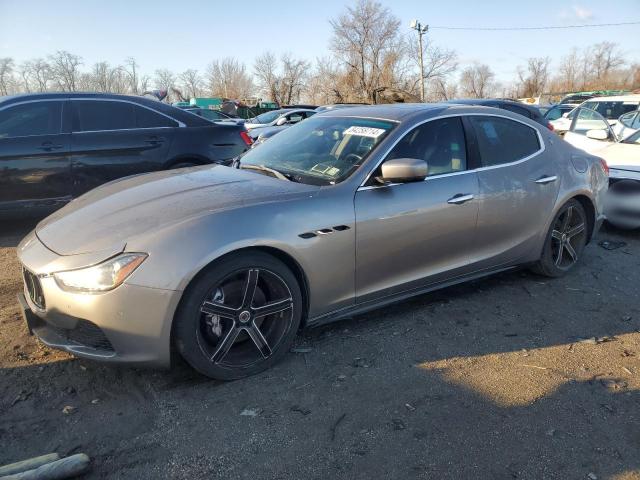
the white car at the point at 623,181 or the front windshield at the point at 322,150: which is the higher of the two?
the front windshield at the point at 322,150

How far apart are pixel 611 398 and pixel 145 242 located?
2.70 meters

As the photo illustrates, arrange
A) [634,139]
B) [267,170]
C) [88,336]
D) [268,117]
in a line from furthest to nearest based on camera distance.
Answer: [268,117] → [634,139] → [267,170] → [88,336]

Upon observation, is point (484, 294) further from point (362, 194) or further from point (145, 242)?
point (145, 242)

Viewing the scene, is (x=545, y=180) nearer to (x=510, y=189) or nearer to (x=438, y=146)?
(x=510, y=189)

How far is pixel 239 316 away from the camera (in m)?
2.83

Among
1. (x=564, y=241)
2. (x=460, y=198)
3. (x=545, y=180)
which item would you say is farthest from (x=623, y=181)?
(x=460, y=198)

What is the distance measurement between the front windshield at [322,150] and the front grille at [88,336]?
5.00ft

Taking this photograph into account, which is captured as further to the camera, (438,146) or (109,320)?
(438,146)

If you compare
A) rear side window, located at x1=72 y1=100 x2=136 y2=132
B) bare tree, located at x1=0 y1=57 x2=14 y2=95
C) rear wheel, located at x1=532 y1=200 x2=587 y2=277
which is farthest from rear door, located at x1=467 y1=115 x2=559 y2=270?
bare tree, located at x1=0 y1=57 x2=14 y2=95

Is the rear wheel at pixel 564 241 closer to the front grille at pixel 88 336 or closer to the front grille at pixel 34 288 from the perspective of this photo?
the front grille at pixel 88 336

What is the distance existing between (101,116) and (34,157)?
88 centimetres

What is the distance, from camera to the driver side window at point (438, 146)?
356 cm

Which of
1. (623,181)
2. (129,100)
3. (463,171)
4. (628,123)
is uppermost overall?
(129,100)

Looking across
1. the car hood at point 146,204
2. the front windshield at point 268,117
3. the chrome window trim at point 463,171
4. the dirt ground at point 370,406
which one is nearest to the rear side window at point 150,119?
the car hood at point 146,204
